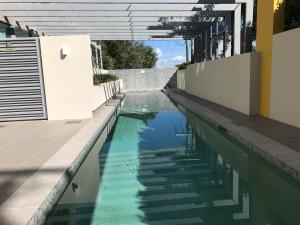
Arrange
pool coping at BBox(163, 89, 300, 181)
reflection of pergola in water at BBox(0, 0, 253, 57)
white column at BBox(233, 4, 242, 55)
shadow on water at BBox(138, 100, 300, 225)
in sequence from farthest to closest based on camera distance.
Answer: white column at BBox(233, 4, 242, 55)
reflection of pergola in water at BBox(0, 0, 253, 57)
pool coping at BBox(163, 89, 300, 181)
shadow on water at BBox(138, 100, 300, 225)

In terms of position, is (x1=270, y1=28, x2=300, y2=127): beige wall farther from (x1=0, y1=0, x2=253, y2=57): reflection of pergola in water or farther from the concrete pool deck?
(x1=0, y1=0, x2=253, y2=57): reflection of pergola in water

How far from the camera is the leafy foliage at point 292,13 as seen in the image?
8.47m

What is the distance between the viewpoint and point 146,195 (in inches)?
181

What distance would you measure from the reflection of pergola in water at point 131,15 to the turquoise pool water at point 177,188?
A: 734 cm

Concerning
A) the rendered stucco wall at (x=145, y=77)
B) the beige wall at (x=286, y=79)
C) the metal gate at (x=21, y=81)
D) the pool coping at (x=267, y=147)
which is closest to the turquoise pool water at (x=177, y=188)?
the pool coping at (x=267, y=147)

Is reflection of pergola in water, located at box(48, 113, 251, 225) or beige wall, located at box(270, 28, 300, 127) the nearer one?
reflection of pergola in water, located at box(48, 113, 251, 225)

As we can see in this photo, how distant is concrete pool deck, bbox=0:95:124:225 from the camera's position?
3.61 metres

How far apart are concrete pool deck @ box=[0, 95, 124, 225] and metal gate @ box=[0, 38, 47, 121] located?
0.95 m

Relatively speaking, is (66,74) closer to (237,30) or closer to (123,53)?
(237,30)

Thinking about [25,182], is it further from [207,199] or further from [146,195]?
[207,199]

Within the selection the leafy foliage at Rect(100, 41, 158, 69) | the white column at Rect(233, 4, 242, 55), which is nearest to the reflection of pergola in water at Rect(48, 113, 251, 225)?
the white column at Rect(233, 4, 242, 55)

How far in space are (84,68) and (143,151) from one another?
163 inches

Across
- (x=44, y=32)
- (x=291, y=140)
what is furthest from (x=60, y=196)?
(x=44, y=32)

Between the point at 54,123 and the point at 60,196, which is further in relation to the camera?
the point at 54,123
